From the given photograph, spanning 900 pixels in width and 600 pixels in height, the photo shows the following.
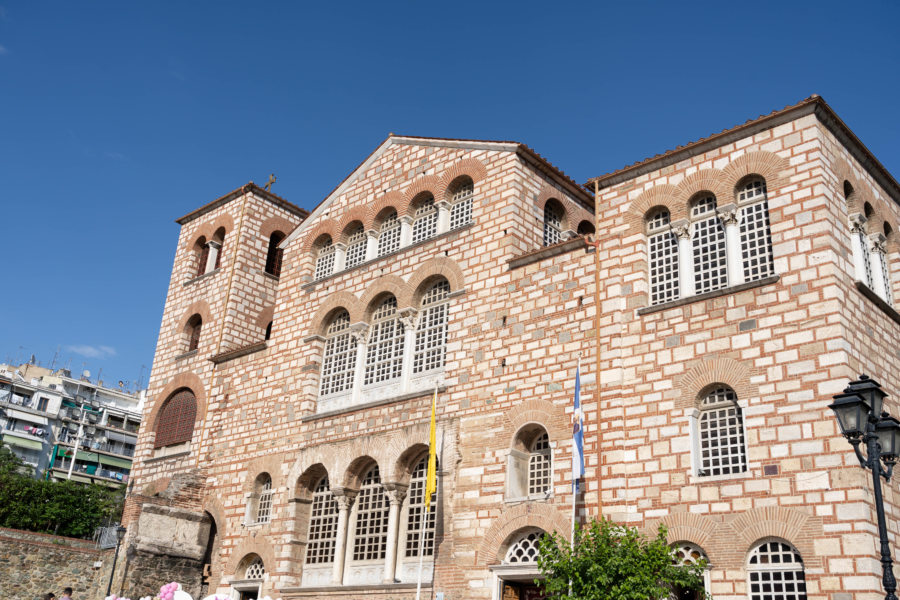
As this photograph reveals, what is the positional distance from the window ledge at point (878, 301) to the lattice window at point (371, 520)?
1087 centimetres

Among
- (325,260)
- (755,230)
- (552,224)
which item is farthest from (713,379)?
(325,260)

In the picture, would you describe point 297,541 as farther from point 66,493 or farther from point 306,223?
point 66,493

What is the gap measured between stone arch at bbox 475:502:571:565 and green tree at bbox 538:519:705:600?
1.74m

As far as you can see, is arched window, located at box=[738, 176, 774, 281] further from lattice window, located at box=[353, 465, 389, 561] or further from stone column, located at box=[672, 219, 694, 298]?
lattice window, located at box=[353, 465, 389, 561]

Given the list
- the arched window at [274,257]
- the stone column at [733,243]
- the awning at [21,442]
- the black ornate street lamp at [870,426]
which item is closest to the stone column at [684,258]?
the stone column at [733,243]

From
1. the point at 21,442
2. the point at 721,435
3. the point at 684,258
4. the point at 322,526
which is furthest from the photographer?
the point at 21,442

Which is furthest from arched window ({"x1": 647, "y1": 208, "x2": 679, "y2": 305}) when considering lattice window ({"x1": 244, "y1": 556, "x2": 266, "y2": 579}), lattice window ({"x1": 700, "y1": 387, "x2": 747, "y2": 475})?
lattice window ({"x1": 244, "y1": 556, "x2": 266, "y2": 579})

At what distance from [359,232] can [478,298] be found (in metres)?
5.83

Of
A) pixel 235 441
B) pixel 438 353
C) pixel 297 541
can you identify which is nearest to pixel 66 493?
pixel 235 441

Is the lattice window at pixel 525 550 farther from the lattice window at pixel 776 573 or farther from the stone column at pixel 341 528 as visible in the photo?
the stone column at pixel 341 528

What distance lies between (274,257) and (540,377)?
48.7ft

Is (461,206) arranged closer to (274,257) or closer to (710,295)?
(710,295)

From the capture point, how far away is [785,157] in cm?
1567

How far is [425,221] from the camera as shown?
22.2 m
